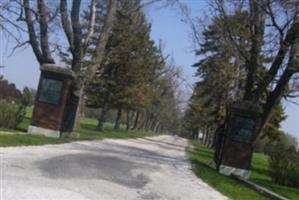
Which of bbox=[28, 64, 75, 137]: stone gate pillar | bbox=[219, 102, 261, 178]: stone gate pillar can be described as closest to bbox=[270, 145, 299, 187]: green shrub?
bbox=[219, 102, 261, 178]: stone gate pillar

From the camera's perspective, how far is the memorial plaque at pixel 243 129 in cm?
2258

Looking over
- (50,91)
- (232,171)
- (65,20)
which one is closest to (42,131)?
(50,91)

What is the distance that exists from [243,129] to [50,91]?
7488 mm

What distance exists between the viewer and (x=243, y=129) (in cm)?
2275

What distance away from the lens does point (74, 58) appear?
92.3ft

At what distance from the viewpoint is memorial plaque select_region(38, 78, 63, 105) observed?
2389cm

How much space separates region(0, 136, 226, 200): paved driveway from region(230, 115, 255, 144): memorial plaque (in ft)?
16.9

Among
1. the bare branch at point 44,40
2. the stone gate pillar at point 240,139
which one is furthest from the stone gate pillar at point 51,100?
the stone gate pillar at point 240,139

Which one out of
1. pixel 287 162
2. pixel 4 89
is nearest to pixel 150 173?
pixel 287 162

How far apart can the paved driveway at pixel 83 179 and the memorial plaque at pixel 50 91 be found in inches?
233

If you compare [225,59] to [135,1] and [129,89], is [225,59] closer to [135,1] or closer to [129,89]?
[135,1]

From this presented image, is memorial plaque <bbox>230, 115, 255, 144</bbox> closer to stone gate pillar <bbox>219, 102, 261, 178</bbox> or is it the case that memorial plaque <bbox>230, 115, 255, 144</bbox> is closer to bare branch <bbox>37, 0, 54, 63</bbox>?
stone gate pillar <bbox>219, 102, 261, 178</bbox>

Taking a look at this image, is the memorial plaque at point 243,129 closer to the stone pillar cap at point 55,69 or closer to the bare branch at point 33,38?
the stone pillar cap at point 55,69

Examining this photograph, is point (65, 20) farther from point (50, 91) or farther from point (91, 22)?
point (50, 91)
